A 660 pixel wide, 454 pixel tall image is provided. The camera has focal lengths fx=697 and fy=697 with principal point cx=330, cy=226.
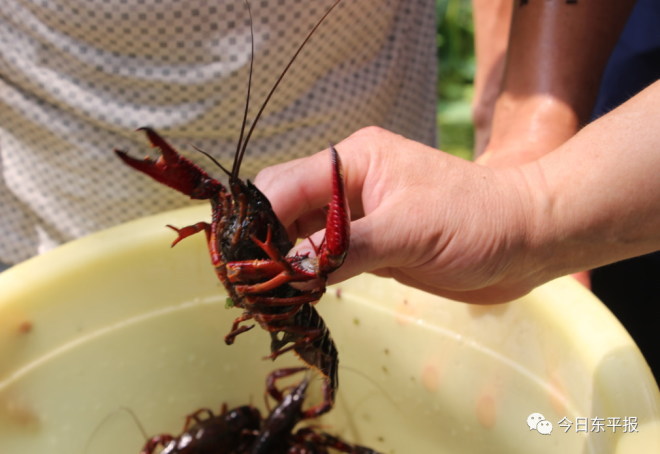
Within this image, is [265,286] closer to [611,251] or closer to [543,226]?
[543,226]

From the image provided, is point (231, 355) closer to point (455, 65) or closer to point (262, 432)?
point (262, 432)

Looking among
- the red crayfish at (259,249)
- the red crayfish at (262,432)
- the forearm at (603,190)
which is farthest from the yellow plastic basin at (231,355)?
the red crayfish at (259,249)

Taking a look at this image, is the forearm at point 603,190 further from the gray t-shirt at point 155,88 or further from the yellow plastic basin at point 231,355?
the gray t-shirt at point 155,88

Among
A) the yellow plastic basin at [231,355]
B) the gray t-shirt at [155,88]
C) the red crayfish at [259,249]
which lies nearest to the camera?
the red crayfish at [259,249]

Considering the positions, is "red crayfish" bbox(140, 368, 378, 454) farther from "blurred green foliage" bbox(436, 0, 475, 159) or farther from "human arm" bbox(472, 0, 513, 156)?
"blurred green foliage" bbox(436, 0, 475, 159)

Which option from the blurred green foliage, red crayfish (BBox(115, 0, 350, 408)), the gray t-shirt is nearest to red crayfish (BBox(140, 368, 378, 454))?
red crayfish (BBox(115, 0, 350, 408))

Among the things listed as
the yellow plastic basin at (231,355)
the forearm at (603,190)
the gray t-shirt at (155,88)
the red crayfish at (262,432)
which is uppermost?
the gray t-shirt at (155,88)
